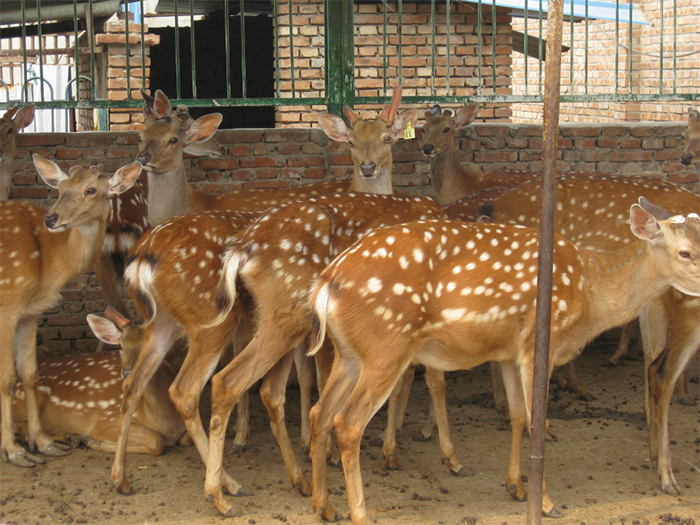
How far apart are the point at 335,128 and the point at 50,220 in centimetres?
207

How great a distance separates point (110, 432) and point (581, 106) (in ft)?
32.3

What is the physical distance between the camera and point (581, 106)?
40.9 ft

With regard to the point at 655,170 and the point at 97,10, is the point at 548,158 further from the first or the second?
the point at 97,10

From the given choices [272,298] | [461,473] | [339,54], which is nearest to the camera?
[272,298]

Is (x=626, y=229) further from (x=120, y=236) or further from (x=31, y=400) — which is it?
(x=31, y=400)

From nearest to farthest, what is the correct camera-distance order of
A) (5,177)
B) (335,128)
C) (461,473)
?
(461,473) → (5,177) → (335,128)

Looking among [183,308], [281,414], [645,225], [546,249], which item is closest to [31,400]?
[183,308]

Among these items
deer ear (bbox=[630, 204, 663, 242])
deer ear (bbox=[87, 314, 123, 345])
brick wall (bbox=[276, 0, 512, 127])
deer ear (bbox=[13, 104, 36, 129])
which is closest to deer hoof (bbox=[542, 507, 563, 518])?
deer ear (bbox=[630, 204, 663, 242])

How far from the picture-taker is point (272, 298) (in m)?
3.83

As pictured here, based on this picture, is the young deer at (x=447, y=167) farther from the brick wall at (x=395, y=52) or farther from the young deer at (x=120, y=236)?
the brick wall at (x=395, y=52)

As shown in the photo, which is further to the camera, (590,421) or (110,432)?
(590,421)

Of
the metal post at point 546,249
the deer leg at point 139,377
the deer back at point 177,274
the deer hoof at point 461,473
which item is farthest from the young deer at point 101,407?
the metal post at point 546,249

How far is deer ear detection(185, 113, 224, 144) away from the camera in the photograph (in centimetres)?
525

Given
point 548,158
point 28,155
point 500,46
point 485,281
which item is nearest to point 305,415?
point 485,281
